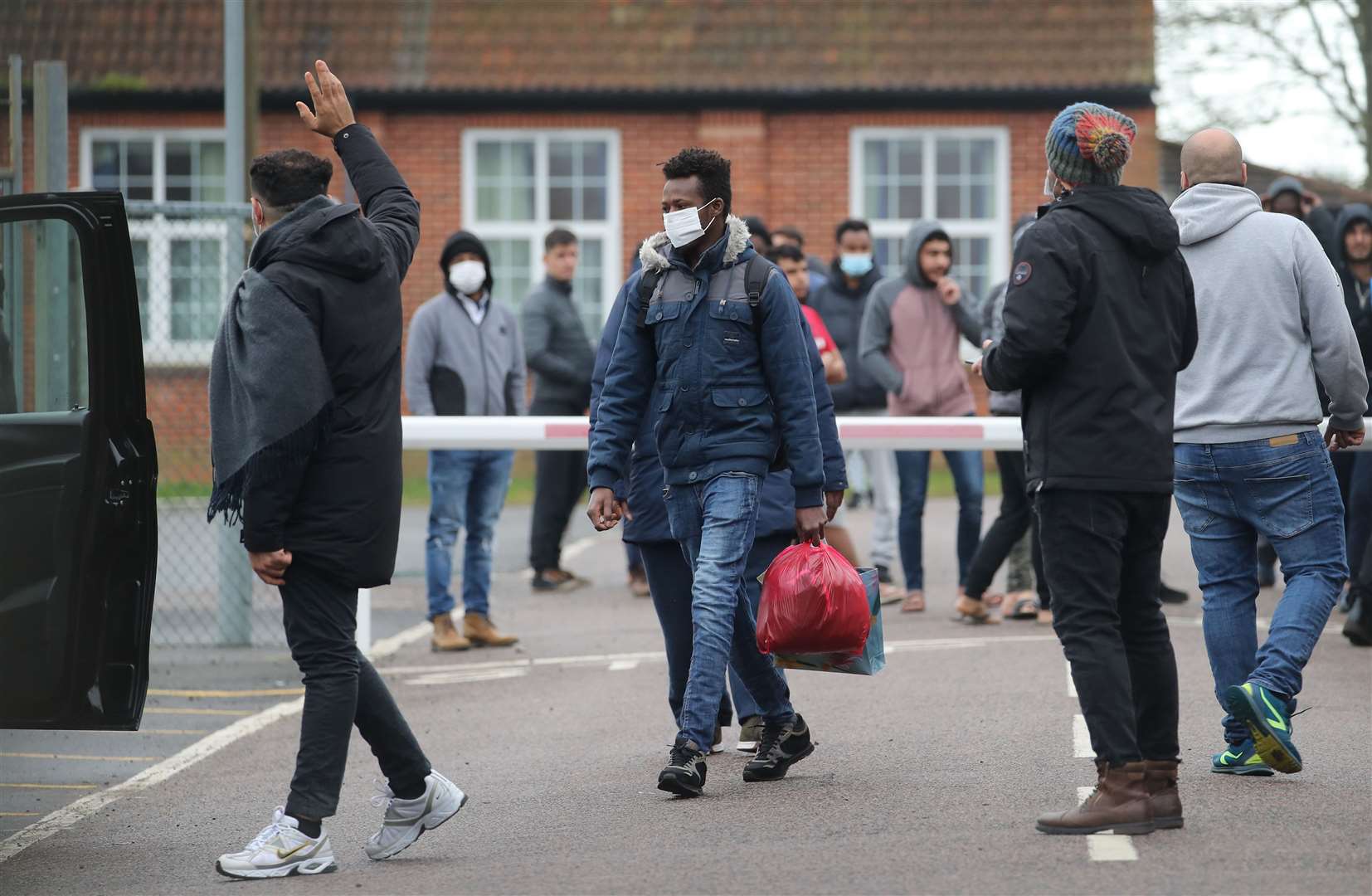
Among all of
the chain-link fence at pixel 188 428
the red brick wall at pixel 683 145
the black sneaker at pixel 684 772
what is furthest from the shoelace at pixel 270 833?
the red brick wall at pixel 683 145

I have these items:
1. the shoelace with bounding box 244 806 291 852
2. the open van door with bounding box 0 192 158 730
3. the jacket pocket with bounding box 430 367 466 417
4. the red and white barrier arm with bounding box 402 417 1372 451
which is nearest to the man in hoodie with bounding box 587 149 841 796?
the shoelace with bounding box 244 806 291 852

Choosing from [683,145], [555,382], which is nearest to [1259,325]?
[555,382]

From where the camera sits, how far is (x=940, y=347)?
10812 millimetres

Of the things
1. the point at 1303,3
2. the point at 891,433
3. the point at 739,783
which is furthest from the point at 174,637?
the point at 1303,3

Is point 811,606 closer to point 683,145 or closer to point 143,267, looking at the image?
point 143,267

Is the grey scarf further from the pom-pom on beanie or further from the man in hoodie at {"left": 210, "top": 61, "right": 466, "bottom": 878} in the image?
the pom-pom on beanie

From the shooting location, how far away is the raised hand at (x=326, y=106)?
18.4 ft

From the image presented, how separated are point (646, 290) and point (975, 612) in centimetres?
448

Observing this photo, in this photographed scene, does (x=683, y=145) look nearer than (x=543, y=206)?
Answer: Yes

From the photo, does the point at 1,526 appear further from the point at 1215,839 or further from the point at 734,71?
the point at 734,71

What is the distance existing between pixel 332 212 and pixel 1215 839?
9.65 feet

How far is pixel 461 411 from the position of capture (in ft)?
33.5

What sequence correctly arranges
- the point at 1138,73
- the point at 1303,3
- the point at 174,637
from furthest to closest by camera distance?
the point at 1303,3 → the point at 1138,73 → the point at 174,637

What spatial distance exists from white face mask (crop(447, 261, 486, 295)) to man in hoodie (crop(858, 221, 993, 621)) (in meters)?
2.19
